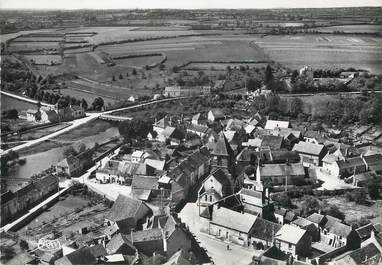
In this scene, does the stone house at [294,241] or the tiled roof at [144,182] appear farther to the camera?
the tiled roof at [144,182]

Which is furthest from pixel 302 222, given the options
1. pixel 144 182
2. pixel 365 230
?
pixel 144 182

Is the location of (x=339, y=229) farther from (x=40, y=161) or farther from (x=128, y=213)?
(x=40, y=161)

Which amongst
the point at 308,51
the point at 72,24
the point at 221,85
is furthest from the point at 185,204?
the point at 72,24

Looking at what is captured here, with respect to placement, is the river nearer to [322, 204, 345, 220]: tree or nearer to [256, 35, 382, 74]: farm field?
[322, 204, 345, 220]: tree

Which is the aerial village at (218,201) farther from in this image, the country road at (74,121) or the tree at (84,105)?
the tree at (84,105)

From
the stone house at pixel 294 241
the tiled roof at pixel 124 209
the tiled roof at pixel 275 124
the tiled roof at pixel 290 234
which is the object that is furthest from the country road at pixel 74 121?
the stone house at pixel 294 241

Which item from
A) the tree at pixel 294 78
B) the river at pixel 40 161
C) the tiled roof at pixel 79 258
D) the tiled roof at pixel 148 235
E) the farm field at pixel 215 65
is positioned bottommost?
the river at pixel 40 161
